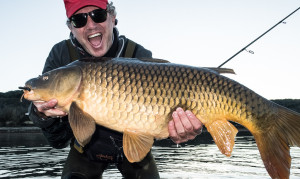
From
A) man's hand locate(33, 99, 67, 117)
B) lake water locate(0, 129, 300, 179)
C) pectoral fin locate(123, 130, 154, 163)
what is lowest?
lake water locate(0, 129, 300, 179)

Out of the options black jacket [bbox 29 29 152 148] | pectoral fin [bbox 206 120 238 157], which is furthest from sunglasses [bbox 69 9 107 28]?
pectoral fin [bbox 206 120 238 157]

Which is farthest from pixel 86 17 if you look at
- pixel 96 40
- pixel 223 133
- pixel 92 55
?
pixel 223 133

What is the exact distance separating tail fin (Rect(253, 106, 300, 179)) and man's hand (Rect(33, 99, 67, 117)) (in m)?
1.90

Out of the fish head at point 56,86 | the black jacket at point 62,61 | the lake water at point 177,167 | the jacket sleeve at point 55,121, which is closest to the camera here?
the fish head at point 56,86

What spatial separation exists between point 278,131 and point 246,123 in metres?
0.30

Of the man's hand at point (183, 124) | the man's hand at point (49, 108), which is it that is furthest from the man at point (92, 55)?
the man's hand at point (183, 124)

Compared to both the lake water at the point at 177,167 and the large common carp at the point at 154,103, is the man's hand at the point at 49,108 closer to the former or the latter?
the large common carp at the point at 154,103

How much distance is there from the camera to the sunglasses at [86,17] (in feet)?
12.8

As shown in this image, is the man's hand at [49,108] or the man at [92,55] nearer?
the man's hand at [49,108]

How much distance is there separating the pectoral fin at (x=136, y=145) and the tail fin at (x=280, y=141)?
1024mm

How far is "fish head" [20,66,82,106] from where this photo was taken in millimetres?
3119

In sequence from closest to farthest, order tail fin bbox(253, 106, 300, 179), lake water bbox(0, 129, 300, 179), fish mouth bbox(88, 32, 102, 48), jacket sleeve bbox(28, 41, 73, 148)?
tail fin bbox(253, 106, 300, 179), jacket sleeve bbox(28, 41, 73, 148), fish mouth bbox(88, 32, 102, 48), lake water bbox(0, 129, 300, 179)

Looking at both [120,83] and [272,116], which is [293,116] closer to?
[272,116]

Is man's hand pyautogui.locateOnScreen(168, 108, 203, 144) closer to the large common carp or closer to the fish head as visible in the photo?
the large common carp
